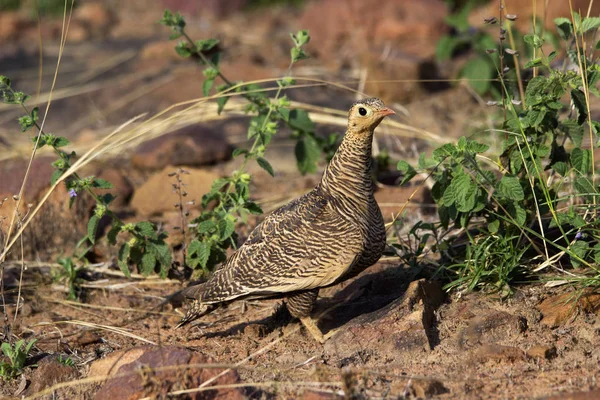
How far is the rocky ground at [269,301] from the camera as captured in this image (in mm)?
3791

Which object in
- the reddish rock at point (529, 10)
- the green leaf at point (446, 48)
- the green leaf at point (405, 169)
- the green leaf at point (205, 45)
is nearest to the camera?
the green leaf at point (405, 169)

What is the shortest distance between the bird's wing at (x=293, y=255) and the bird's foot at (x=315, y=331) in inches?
13.4

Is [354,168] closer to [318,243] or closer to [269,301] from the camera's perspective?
[318,243]

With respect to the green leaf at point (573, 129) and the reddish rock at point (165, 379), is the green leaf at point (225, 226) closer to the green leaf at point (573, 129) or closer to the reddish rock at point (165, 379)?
the reddish rock at point (165, 379)

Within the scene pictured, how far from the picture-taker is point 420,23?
34.7 ft

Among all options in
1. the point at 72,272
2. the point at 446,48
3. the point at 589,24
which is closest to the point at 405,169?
the point at 589,24

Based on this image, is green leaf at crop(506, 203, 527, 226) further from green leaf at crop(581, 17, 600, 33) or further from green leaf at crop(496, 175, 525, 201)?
green leaf at crop(581, 17, 600, 33)

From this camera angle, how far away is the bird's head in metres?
4.29

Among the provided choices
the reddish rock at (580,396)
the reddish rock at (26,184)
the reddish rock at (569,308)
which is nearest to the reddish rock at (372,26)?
the reddish rock at (26,184)

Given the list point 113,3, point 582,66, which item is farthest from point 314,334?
point 113,3

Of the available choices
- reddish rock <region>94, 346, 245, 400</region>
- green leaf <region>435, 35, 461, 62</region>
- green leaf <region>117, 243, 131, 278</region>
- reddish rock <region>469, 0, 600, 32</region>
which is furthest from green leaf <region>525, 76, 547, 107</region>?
reddish rock <region>469, 0, 600, 32</region>

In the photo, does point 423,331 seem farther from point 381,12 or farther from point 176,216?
point 381,12

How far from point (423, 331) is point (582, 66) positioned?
66.3 inches

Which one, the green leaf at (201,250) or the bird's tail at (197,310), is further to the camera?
the green leaf at (201,250)
